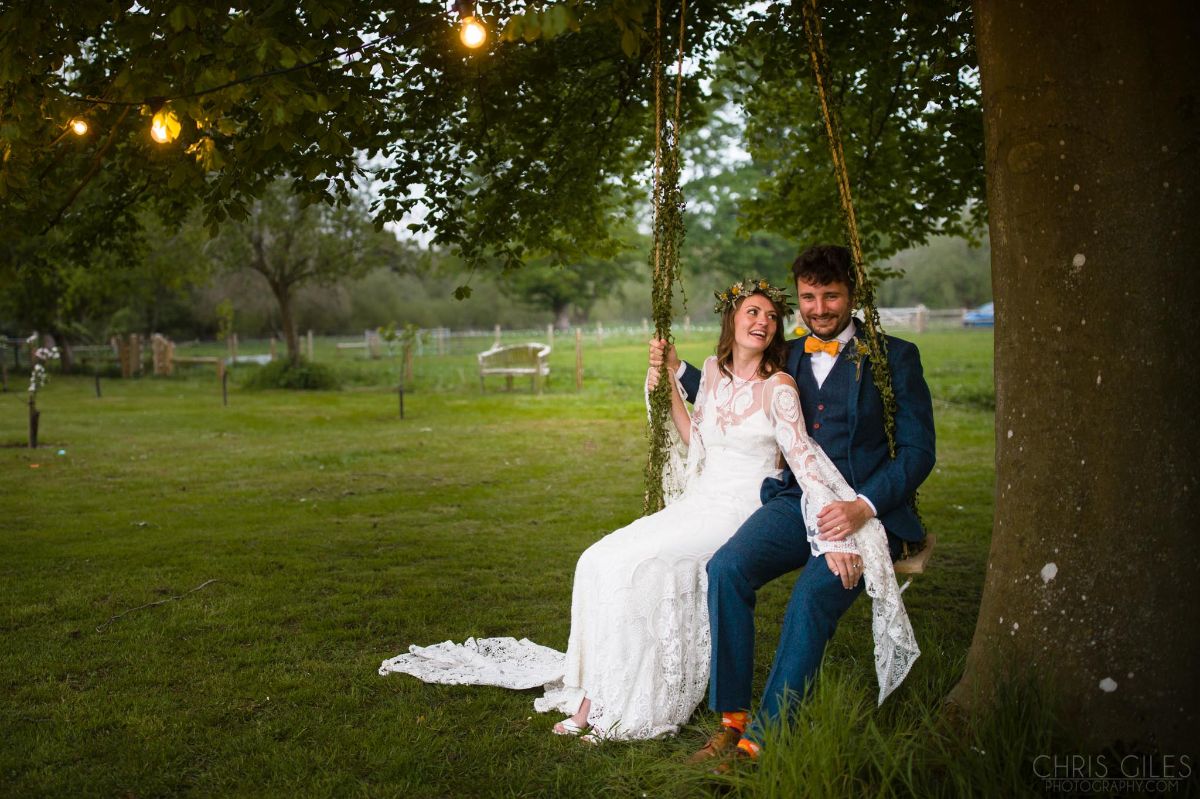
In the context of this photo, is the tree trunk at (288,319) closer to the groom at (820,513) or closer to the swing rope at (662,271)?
the swing rope at (662,271)

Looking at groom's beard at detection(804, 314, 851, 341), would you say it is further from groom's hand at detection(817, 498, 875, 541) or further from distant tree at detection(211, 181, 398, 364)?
distant tree at detection(211, 181, 398, 364)

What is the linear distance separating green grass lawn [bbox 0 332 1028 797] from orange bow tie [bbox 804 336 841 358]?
4.43 ft

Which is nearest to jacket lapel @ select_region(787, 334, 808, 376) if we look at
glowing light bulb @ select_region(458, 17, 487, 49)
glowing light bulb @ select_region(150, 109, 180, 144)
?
glowing light bulb @ select_region(458, 17, 487, 49)

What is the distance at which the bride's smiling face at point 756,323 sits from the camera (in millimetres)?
4371

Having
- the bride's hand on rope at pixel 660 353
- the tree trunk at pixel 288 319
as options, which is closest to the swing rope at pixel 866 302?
the bride's hand on rope at pixel 660 353

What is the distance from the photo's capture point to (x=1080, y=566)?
3.35m

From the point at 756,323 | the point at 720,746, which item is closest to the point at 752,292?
the point at 756,323

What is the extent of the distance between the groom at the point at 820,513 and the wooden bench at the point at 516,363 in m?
Result: 17.6

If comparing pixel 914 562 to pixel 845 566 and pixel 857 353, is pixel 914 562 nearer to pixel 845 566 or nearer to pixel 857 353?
pixel 845 566

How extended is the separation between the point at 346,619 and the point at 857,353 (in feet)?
11.4

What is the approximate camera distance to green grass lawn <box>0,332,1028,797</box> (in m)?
3.73

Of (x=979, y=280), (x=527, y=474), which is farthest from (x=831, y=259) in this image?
(x=979, y=280)

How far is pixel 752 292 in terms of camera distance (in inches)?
177

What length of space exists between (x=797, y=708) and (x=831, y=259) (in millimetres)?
1772
